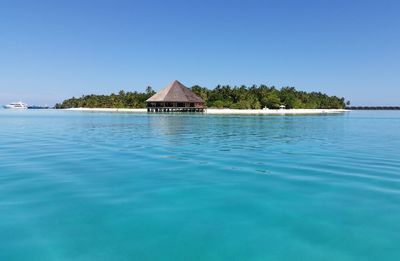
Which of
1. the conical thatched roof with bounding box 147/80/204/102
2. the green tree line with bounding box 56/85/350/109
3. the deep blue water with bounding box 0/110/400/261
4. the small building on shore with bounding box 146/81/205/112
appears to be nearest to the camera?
the deep blue water with bounding box 0/110/400/261

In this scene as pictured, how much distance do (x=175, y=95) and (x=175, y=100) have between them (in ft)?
4.73

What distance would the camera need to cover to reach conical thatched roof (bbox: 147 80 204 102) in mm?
69125

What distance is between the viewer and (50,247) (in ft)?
13.8

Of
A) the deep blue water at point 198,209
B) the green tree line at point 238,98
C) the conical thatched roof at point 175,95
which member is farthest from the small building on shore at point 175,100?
the deep blue water at point 198,209

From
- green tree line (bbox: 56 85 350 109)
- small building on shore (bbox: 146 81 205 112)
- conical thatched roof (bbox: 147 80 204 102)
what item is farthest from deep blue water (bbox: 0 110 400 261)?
green tree line (bbox: 56 85 350 109)

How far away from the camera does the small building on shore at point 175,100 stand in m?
68.8

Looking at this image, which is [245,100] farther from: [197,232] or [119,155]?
[197,232]

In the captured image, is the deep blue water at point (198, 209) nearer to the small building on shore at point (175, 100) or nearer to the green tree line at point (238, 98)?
the small building on shore at point (175, 100)

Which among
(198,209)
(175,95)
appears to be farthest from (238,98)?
(198,209)

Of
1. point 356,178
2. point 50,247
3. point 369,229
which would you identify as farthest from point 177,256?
point 356,178

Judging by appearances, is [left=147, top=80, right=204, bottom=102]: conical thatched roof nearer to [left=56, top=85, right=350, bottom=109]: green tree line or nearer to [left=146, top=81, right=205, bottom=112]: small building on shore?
[left=146, top=81, right=205, bottom=112]: small building on shore

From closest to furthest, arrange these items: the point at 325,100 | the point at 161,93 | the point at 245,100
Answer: the point at 161,93 → the point at 245,100 → the point at 325,100

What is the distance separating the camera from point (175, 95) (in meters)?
69.8

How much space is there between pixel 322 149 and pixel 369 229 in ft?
30.8
